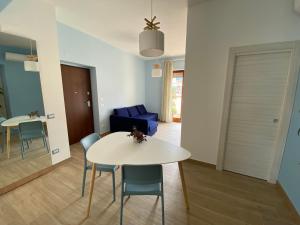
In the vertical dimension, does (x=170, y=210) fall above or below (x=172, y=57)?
below

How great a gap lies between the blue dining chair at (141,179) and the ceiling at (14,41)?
240 centimetres

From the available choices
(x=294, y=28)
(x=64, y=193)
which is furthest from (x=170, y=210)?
(x=294, y=28)

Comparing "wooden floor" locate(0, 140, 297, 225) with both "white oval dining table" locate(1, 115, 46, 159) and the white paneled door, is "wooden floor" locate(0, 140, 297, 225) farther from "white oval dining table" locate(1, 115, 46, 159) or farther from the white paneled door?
"white oval dining table" locate(1, 115, 46, 159)

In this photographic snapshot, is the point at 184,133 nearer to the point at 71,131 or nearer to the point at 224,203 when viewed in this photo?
the point at 224,203

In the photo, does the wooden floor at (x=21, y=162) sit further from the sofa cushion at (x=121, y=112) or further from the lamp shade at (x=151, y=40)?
the lamp shade at (x=151, y=40)

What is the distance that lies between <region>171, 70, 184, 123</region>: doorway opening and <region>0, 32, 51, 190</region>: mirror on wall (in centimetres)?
486

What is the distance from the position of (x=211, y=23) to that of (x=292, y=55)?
1204mm

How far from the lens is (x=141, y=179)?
127 centimetres

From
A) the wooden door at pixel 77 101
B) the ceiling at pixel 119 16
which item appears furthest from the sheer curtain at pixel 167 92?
the wooden door at pixel 77 101

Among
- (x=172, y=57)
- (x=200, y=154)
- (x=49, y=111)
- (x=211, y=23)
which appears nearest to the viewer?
(x=211, y=23)

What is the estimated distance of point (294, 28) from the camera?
1738 mm

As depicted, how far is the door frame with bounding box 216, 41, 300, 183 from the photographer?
1.78m

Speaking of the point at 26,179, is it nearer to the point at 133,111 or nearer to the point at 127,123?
the point at 127,123

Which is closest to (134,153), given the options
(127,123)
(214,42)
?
(214,42)
